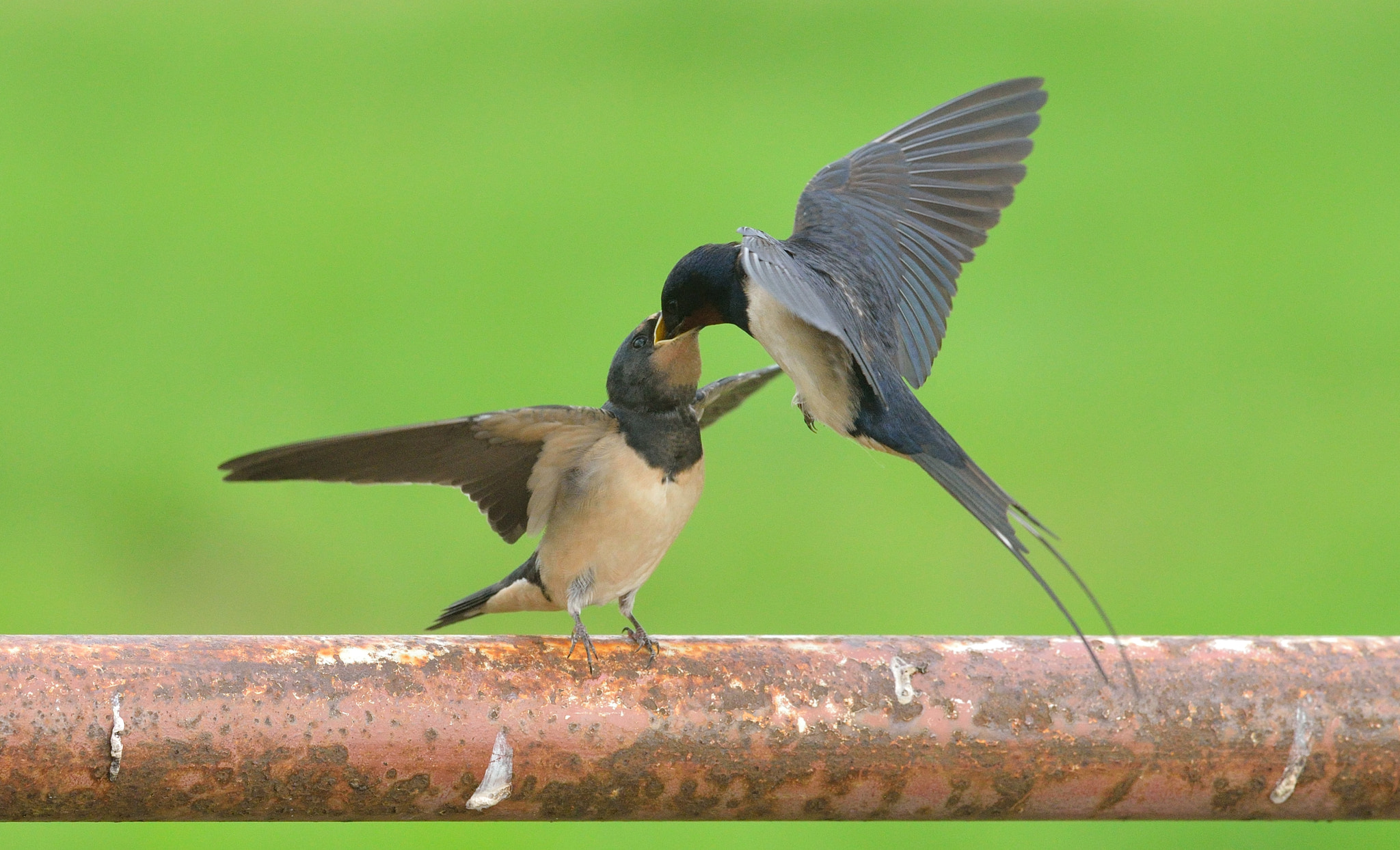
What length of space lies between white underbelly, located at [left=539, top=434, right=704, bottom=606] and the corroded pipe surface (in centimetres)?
31

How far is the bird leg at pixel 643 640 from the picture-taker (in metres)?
1.63

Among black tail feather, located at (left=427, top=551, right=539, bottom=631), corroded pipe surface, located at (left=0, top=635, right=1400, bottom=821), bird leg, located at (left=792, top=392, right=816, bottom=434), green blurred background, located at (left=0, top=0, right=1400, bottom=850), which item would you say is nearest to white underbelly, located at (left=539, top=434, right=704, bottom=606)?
black tail feather, located at (left=427, top=551, right=539, bottom=631)

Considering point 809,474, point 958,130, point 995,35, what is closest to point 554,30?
point 995,35

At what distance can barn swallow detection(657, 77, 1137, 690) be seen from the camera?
169cm

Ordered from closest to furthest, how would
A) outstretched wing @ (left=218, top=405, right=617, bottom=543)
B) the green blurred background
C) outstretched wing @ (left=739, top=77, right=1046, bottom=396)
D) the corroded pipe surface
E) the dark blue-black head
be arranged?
the corroded pipe surface, outstretched wing @ (left=218, top=405, right=617, bottom=543), the dark blue-black head, outstretched wing @ (left=739, top=77, right=1046, bottom=396), the green blurred background

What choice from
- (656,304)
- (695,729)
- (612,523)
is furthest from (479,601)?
(656,304)

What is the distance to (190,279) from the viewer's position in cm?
617

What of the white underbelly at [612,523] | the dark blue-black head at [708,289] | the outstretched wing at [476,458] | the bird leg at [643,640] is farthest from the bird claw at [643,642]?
the dark blue-black head at [708,289]

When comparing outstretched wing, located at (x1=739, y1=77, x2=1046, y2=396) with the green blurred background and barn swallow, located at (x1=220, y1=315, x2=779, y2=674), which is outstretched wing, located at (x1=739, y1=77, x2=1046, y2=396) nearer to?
barn swallow, located at (x1=220, y1=315, x2=779, y2=674)

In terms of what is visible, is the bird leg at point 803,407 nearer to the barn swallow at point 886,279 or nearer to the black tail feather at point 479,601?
the barn swallow at point 886,279

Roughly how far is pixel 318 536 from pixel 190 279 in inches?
65.3

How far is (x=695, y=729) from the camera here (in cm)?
155

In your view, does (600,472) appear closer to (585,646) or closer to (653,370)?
(653,370)

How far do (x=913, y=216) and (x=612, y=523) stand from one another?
77 centimetres
